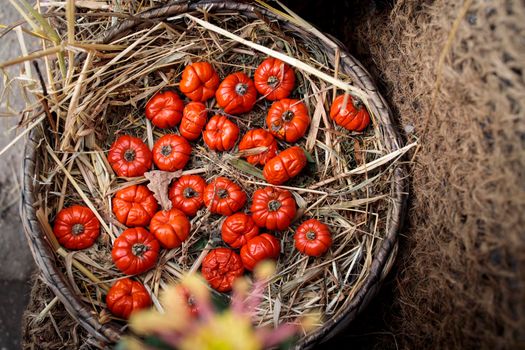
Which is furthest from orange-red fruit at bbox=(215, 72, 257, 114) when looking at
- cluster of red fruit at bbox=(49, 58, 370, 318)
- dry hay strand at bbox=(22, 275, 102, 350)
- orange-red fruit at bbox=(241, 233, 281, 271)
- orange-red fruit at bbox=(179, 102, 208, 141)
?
dry hay strand at bbox=(22, 275, 102, 350)

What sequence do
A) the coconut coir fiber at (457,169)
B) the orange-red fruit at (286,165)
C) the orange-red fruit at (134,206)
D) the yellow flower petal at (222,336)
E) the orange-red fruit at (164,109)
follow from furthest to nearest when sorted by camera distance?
the orange-red fruit at (164,109)
the orange-red fruit at (134,206)
the orange-red fruit at (286,165)
the coconut coir fiber at (457,169)
the yellow flower petal at (222,336)

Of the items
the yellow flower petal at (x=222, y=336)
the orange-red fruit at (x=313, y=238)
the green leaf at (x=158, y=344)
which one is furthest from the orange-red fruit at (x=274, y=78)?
the yellow flower petal at (x=222, y=336)

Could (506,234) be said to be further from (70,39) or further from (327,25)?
(70,39)

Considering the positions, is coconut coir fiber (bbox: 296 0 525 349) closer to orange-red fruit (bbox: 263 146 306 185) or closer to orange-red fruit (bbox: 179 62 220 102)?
orange-red fruit (bbox: 263 146 306 185)

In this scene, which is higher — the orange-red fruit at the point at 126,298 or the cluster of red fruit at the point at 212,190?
the cluster of red fruit at the point at 212,190

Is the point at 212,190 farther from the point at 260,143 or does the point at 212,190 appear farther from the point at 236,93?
the point at 236,93

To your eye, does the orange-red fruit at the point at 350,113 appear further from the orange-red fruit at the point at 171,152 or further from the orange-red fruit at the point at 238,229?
the orange-red fruit at the point at 171,152

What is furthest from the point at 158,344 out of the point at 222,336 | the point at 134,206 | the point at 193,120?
the point at 193,120
